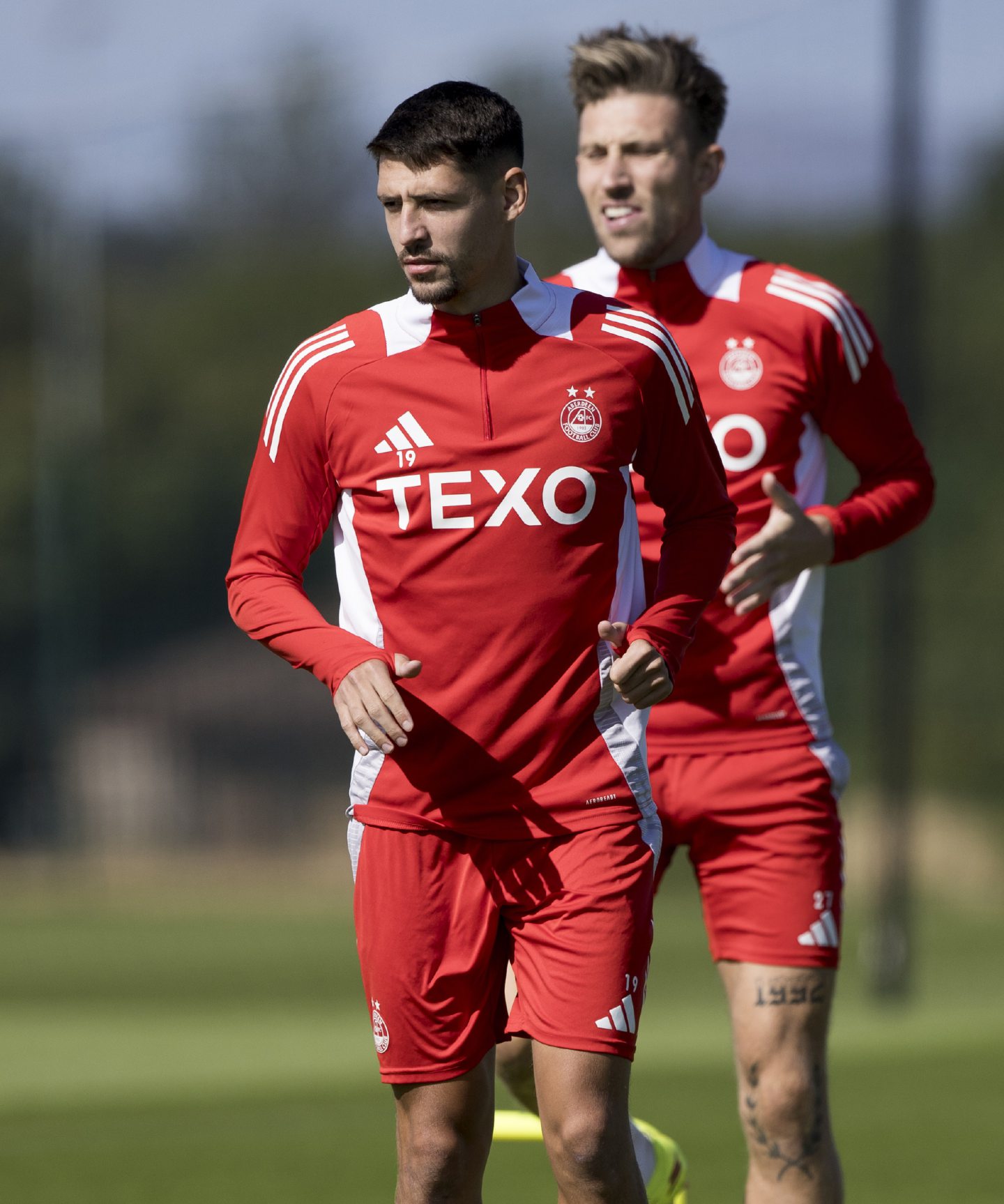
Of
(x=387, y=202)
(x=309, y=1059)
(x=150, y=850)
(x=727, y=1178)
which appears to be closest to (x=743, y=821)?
(x=387, y=202)

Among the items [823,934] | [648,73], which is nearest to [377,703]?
[823,934]

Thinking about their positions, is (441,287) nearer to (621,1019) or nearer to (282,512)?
(282,512)

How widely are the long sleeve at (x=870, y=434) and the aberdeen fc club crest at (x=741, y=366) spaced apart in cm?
15

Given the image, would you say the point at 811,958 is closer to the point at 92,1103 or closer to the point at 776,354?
the point at 776,354

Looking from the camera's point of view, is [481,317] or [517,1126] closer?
[481,317]

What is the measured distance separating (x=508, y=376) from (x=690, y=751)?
126cm

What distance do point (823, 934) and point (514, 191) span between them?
184 cm

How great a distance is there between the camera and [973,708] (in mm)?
17922

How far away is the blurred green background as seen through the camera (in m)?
14.1

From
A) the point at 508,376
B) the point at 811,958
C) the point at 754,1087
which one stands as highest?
the point at 508,376

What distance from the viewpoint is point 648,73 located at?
4492 millimetres

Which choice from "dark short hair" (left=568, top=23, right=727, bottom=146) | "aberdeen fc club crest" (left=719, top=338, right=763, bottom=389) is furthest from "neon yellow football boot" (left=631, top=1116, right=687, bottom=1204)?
"dark short hair" (left=568, top=23, right=727, bottom=146)

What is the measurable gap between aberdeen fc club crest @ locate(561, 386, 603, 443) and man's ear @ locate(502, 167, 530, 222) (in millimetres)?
357

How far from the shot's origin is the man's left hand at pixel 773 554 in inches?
161
